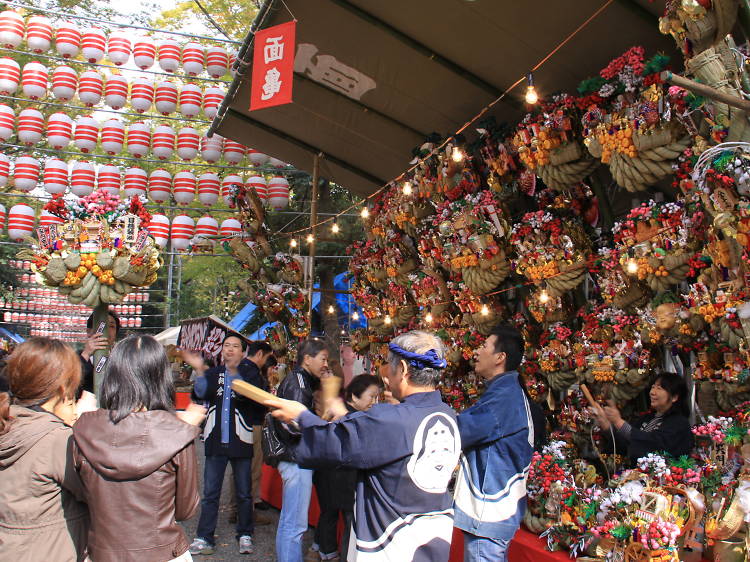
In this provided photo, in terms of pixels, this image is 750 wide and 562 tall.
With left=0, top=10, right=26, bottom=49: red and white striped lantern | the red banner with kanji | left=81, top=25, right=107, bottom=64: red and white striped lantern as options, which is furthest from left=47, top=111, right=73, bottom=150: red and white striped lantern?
the red banner with kanji

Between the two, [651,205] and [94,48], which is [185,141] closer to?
[94,48]

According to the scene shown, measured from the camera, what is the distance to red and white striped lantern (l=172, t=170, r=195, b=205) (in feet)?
34.4

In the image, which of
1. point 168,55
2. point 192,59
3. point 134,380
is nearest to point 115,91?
point 168,55

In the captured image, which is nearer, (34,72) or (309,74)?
(309,74)

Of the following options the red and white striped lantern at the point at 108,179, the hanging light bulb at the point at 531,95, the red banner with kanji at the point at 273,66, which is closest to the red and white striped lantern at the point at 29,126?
the red and white striped lantern at the point at 108,179

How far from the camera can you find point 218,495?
4859 mm

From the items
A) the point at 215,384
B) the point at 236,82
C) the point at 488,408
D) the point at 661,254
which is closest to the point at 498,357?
the point at 488,408

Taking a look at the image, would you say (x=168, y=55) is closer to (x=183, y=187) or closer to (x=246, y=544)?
(x=183, y=187)

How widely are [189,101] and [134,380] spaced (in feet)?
30.0

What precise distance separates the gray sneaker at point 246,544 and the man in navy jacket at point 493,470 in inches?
94.5

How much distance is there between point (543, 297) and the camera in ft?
15.1

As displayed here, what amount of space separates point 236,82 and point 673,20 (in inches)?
194

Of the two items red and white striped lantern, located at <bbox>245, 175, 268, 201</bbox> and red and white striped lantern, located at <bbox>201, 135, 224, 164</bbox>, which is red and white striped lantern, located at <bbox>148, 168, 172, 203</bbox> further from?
red and white striped lantern, located at <bbox>245, 175, 268, 201</bbox>

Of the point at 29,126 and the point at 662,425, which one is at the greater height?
the point at 29,126
